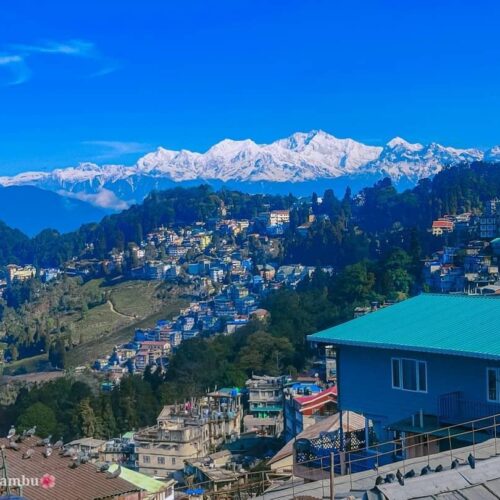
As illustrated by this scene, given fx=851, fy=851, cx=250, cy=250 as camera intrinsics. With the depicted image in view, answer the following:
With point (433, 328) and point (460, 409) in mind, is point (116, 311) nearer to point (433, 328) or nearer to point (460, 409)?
point (433, 328)

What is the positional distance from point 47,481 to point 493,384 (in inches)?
A: 174

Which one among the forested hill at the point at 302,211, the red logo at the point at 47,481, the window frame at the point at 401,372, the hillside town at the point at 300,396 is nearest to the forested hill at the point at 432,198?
the forested hill at the point at 302,211

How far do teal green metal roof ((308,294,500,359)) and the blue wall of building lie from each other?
0.51 ft

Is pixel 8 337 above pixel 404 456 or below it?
below

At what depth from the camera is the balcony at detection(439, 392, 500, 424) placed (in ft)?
27.7

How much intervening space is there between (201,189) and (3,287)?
34.5 metres

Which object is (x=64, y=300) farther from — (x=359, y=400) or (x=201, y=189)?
(x=359, y=400)

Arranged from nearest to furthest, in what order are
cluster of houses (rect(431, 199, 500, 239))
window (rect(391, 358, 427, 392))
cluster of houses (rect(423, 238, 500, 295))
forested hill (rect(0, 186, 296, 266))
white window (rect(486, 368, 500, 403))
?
white window (rect(486, 368, 500, 403)) < window (rect(391, 358, 427, 392)) < cluster of houses (rect(423, 238, 500, 295)) < cluster of houses (rect(431, 199, 500, 239)) < forested hill (rect(0, 186, 296, 266))

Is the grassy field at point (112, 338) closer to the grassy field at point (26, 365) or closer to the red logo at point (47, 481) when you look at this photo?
the grassy field at point (26, 365)

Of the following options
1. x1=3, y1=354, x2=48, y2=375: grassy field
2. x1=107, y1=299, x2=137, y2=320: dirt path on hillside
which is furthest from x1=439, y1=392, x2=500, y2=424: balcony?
x1=107, y1=299, x2=137, y2=320: dirt path on hillside

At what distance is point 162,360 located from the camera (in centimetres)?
6219

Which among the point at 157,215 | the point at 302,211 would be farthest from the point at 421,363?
the point at 157,215

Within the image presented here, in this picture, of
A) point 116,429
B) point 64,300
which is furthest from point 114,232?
point 116,429

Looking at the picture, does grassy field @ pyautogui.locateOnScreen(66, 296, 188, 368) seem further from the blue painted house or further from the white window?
the white window
